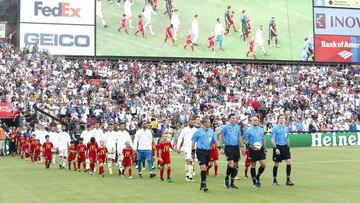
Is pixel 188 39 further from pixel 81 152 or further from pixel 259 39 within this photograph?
pixel 81 152

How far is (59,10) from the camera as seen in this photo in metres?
52.5

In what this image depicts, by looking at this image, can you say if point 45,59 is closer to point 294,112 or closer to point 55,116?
point 55,116

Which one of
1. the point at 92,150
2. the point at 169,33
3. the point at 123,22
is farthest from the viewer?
the point at 169,33

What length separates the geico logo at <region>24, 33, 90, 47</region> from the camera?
51.5 metres

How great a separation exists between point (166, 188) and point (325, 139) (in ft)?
99.4

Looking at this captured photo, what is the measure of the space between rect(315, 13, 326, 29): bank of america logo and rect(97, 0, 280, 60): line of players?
4544 millimetres

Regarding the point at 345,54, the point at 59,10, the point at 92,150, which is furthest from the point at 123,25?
the point at 92,150

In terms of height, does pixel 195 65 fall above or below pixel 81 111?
above

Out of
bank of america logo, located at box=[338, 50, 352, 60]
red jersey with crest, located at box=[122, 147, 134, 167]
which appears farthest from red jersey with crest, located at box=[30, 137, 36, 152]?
bank of america logo, located at box=[338, 50, 352, 60]

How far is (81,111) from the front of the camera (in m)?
42.0

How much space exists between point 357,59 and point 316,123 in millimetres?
14487

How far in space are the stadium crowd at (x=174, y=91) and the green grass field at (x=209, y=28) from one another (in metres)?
1.13

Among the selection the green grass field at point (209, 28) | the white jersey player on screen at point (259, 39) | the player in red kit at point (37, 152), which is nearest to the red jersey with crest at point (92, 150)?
the player in red kit at point (37, 152)

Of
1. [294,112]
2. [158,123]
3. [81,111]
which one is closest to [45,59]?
[81,111]
